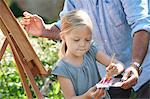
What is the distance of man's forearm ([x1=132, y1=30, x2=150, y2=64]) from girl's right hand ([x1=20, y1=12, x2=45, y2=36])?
60cm

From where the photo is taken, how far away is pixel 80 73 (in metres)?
2.83

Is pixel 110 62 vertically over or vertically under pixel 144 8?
under

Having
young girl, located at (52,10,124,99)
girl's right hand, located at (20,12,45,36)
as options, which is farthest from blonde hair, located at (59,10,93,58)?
girl's right hand, located at (20,12,45,36)

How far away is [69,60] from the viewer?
9.32ft

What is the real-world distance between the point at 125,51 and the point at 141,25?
0.79 feet

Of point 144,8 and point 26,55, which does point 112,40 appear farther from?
point 26,55

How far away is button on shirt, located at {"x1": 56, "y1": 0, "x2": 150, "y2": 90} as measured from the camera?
2.94 m

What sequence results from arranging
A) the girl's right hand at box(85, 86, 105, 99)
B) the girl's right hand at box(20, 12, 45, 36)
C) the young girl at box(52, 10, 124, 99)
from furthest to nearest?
1. the girl's right hand at box(20, 12, 45, 36)
2. the young girl at box(52, 10, 124, 99)
3. the girl's right hand at box(85, 86, 105, 99)

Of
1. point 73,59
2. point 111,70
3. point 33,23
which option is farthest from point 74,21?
point 33,23

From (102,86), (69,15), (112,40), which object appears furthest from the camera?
(112,40)

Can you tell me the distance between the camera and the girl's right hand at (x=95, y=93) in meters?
2.64

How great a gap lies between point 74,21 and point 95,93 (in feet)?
1.27

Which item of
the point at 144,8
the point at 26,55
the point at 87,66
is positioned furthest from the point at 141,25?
the point at 26,55

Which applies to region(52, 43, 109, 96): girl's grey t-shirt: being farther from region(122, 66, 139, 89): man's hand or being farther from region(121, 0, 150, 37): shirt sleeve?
region(121, 0, 150, 37): shirt sleeve
